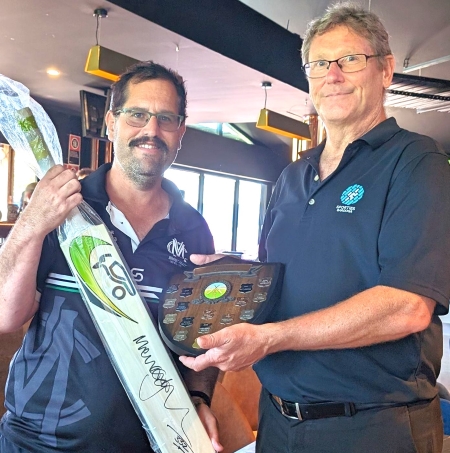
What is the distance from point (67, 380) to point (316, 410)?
2.03 feet

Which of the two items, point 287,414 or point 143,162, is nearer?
point 287,414

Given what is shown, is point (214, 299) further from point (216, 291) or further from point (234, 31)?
point (234, 31)

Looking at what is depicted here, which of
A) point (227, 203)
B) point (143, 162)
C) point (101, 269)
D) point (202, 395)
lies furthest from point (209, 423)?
point (227, 203)

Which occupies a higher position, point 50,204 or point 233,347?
point 50,204

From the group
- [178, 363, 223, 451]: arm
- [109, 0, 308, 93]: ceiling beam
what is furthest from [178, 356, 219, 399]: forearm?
[109, 0, 308, 93]: ceiling beam

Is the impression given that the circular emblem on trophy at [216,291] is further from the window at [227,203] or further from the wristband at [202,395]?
the window at [227,203]

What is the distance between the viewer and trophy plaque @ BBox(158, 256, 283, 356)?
111 centimetres

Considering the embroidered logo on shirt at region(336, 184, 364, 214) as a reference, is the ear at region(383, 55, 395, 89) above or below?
above

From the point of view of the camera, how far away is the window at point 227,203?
10.8m

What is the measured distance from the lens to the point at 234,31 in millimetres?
5410

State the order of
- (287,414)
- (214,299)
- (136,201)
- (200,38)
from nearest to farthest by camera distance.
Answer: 1. (214,299)
2. (287,414)
3. (136,201)
4. (200,38)

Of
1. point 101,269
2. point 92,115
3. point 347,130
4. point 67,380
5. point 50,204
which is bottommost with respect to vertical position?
point 67,380

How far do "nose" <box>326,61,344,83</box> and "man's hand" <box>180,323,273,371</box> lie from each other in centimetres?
67
